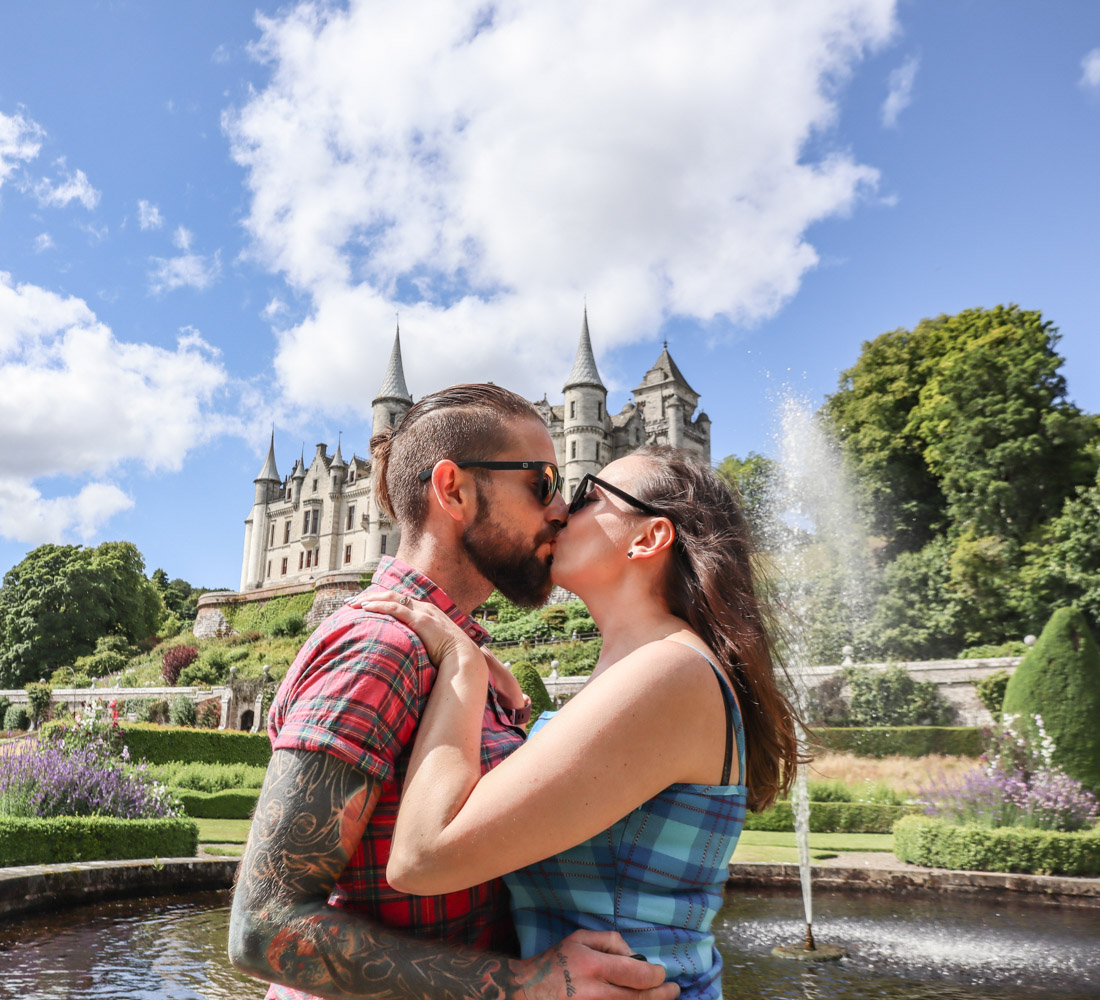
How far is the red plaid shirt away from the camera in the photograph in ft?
4.81

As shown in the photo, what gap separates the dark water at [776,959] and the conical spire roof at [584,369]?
47965mm

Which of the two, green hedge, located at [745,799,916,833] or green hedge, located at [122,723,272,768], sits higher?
green hedge, located at [122,723,272,768]

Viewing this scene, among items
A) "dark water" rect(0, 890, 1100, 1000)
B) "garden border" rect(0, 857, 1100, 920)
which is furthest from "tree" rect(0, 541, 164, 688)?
"dark water" rect(0, 890, 1100, 1000)

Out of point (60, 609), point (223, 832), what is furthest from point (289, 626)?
point (223, 832)

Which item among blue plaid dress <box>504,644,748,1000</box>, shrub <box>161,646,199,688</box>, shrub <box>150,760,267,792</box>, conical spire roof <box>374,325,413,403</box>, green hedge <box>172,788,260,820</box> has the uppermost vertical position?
conical spire roof <box>374,325,413,403</box>

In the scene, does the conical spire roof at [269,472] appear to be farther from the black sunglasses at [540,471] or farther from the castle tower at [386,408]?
the black sunglasses at [540,471]

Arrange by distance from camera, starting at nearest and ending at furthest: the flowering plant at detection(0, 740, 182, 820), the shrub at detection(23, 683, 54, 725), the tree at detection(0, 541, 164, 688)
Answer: the flowering plant at detection(0, 740, 182, 820), the shrub at detection(23, 683, 54, 725), the tree at detection(0, 541, 164, 688)

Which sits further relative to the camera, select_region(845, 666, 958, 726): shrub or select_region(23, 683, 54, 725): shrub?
select_region(23, 683, 54, 725): shrub

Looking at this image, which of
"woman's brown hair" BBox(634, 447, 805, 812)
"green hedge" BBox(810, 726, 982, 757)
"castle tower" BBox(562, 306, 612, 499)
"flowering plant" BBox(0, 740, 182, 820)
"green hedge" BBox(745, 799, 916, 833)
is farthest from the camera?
"castle tower" BBox(562, 306, 612, 499)

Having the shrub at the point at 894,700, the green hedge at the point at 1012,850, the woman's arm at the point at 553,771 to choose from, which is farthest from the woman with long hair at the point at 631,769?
the shrub at the point at 894,700

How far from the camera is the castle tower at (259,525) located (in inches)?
2608

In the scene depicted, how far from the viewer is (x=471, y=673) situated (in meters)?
1.62

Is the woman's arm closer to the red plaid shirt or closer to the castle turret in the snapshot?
the red plaid shirt

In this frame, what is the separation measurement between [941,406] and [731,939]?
26.0 m
